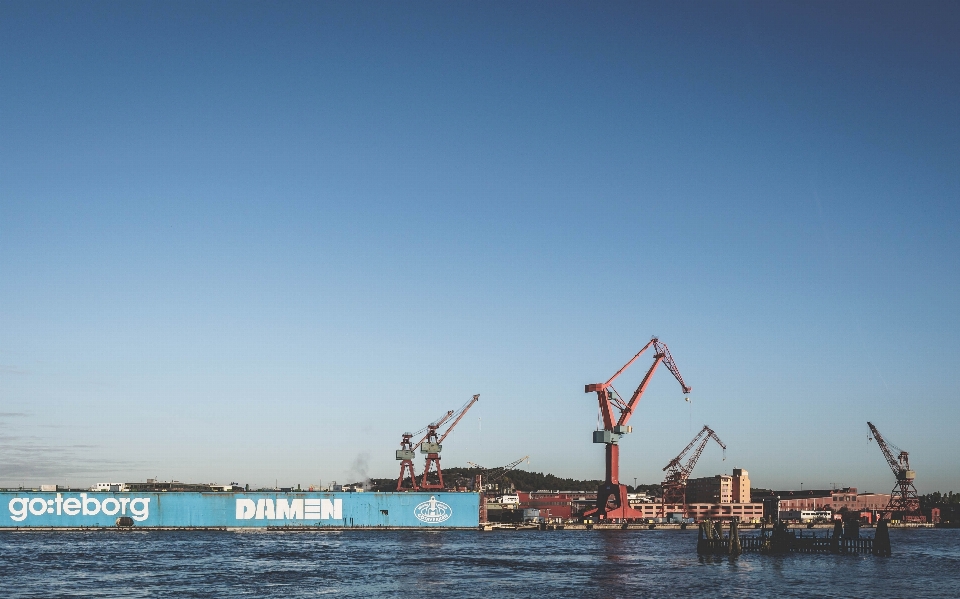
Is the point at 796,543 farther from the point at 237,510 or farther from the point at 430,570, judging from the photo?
the point at 237,510

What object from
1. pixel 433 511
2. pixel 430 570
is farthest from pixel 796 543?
pixel 433 511

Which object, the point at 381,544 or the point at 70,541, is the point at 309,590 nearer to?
the point at 381,544

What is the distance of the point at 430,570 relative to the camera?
65.2 metres

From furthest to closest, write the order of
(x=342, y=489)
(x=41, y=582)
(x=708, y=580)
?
1. (x=342, y=489)
2. (x=708, y=580)
3. (x=41, y=582)

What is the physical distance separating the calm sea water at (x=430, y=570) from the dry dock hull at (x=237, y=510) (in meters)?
9.68

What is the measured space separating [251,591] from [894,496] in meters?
176

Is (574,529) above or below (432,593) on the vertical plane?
below

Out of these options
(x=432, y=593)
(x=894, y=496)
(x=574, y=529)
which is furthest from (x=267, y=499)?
(x=894, y=496)

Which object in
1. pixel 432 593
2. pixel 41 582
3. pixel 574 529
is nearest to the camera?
pixel 432 593

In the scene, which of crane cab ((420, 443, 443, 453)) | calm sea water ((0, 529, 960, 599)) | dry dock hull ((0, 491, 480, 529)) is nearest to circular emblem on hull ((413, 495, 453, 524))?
dry dock hull ((0, 491, 480, 529))

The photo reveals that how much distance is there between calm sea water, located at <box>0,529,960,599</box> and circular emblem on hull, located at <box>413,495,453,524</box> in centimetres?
1486

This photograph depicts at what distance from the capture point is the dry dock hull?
10775cm

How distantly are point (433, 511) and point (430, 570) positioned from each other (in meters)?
48.9

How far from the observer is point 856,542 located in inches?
3342
